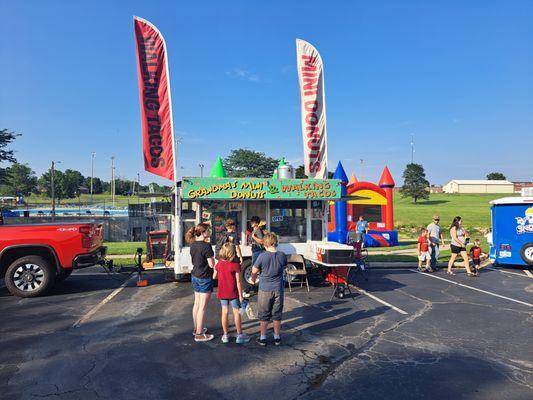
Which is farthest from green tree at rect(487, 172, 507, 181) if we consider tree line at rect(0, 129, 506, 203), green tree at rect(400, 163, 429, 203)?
green tree at rect(400, 163, 429, 203)

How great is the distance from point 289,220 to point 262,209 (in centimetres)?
80

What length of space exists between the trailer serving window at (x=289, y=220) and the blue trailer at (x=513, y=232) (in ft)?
26.1

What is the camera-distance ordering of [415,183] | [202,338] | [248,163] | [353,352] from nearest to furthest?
[353,352], [202,338], [248,163], [415,183]

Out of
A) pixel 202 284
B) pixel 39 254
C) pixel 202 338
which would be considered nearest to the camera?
pixel 202 284

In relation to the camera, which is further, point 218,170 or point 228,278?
point 218,170

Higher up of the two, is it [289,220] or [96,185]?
[96,185]

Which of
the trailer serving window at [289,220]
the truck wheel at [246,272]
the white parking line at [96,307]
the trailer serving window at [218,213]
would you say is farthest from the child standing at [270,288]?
the trailer serving window at [289,220]

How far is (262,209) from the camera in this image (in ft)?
31.9

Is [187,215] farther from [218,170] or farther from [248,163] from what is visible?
[248,163]

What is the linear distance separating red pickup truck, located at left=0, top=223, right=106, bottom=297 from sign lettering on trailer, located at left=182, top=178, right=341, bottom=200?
2654 mm

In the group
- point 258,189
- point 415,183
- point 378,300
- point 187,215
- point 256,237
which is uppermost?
point 415,183

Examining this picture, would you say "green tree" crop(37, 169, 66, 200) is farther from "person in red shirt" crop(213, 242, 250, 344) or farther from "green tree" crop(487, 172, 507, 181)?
"green tree" crop(487, 172, 507, 181)

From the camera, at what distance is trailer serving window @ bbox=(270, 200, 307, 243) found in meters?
9.78

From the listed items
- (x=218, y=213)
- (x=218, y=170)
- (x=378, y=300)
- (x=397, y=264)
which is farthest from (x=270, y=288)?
(x=397, y=264)
